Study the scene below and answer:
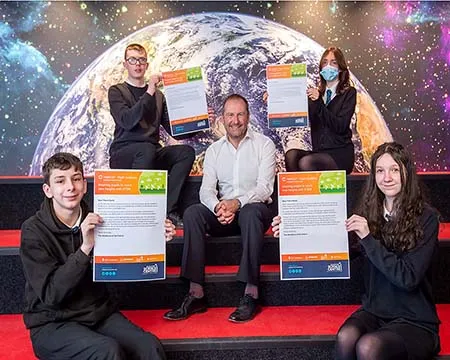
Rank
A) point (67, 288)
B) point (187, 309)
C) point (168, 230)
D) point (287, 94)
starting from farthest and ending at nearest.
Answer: point (287, 94)
point (187, 309)
point (168, 230)
point (67, 288)

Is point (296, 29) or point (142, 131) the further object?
point (296, 29)

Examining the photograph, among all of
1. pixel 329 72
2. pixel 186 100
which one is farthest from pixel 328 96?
pixel 186 100

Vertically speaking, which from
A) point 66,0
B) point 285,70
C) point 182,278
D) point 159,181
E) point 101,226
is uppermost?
point 66,0

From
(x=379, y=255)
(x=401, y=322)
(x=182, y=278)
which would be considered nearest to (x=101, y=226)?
(x=182, y=278)

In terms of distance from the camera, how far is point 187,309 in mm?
2201

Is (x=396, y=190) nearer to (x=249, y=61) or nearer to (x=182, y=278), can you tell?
(x=182, y=278)

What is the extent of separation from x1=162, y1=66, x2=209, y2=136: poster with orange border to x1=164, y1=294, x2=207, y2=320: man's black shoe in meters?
0.99

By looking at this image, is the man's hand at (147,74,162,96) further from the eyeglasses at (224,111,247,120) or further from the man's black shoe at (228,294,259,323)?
the man's black shoe at (228,294,259,323)

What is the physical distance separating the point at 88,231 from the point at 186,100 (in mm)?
1251

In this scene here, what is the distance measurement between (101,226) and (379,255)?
0.99 metres

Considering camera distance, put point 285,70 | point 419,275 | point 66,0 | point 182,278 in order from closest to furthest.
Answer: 1. point 419,275
2. point 182,278
3. point 285,70
4. point 66,0

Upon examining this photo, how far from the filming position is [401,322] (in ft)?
5.79

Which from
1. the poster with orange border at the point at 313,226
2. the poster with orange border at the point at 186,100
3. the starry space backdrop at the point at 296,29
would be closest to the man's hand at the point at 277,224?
the poster with orange border at the point at 313,226

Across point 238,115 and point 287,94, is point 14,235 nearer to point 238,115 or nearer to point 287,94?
point 238,115
